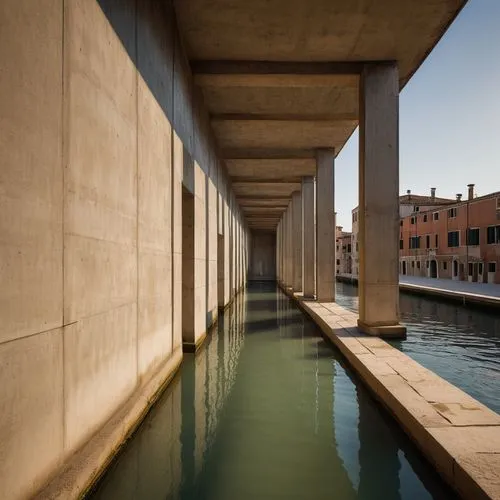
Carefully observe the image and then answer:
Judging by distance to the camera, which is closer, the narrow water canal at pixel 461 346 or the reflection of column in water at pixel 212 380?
the reflection of column in water at pixel 212 380

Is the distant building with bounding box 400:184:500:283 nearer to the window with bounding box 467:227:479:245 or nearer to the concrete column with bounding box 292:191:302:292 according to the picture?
the window with bounding box 467:227:479:245

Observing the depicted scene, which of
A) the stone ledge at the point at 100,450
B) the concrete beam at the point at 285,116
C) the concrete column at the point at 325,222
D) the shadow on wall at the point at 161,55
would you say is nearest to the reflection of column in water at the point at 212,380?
the stone ledge at the point at 100,450

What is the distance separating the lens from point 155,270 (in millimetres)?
5012

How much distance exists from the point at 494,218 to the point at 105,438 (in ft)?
97.7

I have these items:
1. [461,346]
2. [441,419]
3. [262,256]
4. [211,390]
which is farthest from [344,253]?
[441,419]

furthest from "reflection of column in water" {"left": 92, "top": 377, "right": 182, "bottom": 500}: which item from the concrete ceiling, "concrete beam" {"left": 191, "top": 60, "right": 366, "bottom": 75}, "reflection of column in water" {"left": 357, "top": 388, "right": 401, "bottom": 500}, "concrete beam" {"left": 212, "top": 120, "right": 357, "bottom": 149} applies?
"concrete beam" {"left": 212, "top": 120, "right": 357, "bottom": 149}

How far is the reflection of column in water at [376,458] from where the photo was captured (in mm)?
2916

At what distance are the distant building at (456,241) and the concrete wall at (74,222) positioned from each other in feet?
92.4

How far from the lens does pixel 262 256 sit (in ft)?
142

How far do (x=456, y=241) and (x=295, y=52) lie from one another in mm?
28409

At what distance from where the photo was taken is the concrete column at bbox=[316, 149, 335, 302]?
1406 centimetres

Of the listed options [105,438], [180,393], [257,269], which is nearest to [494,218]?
[257,269]

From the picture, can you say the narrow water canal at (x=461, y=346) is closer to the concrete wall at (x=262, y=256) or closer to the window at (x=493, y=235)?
the window at (x=493, y=235)

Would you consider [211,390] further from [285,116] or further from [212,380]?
[285,116]
